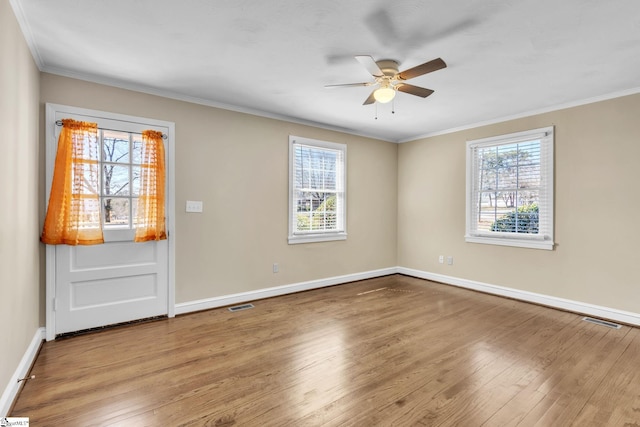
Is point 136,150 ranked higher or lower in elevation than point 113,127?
lower

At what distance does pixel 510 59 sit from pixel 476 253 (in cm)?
293

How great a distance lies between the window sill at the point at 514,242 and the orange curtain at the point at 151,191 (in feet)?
14.0

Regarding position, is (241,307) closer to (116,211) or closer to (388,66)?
(116,211)

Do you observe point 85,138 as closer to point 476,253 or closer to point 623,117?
point 476,253

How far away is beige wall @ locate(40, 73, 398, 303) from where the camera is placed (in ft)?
11.5

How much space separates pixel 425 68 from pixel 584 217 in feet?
9.49

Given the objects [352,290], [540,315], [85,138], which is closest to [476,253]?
[540,315]

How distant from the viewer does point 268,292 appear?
14.4 ft

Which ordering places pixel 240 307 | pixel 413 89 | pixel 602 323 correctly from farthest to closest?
pixel 240 307 < pixel 602 323 < pixel 413 89

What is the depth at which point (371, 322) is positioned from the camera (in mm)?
3494

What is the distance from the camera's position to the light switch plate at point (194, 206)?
3.76 metres

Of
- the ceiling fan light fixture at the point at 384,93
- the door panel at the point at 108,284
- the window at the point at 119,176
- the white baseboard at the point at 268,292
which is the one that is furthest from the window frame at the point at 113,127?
the ceiling fan light fixture at the point at 384,93

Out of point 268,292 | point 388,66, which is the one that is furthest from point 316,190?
point 388,66

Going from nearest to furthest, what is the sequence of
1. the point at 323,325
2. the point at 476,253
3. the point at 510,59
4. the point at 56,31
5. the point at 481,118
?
1. the point at 56,31
2. the point at 510,59
3. the point at 323,325
4. the point at 481,118
5. the point at 476,253
